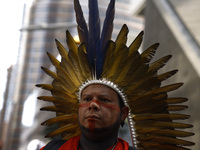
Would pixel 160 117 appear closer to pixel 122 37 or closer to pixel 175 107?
pixel 175 107

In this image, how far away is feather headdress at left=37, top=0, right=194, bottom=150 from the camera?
2725 mm

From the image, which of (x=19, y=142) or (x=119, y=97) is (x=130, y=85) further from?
(x=19, y=142)

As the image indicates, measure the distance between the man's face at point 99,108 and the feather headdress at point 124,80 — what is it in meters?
0.08

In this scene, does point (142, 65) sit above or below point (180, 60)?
below

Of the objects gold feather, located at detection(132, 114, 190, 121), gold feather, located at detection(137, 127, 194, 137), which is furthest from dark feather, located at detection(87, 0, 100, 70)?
gold feather, located at detection(137, 127, 194, 137)

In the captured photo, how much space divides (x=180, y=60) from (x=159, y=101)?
2.78 feet

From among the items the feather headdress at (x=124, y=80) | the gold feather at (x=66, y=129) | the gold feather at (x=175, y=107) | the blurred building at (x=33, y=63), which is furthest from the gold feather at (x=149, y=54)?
the blurred building at (x=33, y=63)

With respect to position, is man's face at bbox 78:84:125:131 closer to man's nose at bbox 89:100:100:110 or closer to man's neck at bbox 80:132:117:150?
man's nose at bbox 89:100:100:110

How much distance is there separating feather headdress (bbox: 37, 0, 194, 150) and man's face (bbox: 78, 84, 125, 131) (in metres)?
0.08

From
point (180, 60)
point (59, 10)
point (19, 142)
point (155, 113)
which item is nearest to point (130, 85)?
point (155, 113)

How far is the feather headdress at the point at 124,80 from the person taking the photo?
2.72m

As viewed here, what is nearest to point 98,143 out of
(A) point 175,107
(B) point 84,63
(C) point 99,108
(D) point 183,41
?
(C) point 99,108

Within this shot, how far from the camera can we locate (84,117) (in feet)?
8.25

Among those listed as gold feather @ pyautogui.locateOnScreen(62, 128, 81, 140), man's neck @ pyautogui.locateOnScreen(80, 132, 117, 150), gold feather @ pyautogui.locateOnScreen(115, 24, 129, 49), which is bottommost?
man's neck @ pyautogui.locateOnScreen(80, 132, 117, 150)
